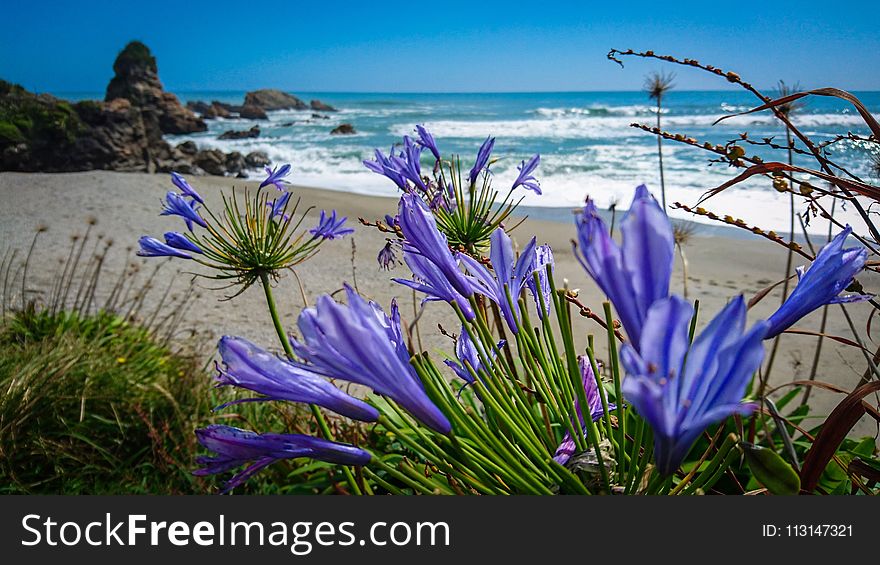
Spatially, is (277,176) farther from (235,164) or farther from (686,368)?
(235,164)

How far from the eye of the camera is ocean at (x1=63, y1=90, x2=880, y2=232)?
10.0m

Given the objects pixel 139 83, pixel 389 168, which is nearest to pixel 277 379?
pixel 389 168

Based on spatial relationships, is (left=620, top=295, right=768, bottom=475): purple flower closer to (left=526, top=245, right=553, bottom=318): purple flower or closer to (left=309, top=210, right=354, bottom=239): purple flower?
(left=526, top=245, right=553, bottom=318): purple flower

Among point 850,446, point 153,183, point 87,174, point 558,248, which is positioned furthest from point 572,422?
point 87,174

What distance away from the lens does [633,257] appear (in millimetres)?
463

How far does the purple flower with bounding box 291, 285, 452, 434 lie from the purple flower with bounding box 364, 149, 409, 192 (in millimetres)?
554

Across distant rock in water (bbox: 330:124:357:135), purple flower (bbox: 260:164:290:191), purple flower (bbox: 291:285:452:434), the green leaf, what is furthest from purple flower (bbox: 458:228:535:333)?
distant rock in water (bbox: 330:124:357:135)

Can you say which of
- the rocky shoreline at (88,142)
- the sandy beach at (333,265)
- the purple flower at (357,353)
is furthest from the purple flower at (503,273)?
the rocky shoreline at (88,142)

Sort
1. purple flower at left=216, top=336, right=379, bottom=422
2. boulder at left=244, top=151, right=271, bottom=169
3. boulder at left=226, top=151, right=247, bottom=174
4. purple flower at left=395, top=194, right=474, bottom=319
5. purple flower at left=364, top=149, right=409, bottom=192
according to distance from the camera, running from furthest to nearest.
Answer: boulder at left=244, top=151, right=271, bottom=169 < boulder at left=226, top=151, right=247, bottom=174 < purple flower at left=364, top=149, right=409, bottom=192 < purple flower at left=395, top=194, right=474, bottom=319 < purple flower at left=216, top=336, right=379, bottom=422

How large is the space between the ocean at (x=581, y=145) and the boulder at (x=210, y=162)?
7.31 feet

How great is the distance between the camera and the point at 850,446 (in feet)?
4.68

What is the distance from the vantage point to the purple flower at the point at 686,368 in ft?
1.33

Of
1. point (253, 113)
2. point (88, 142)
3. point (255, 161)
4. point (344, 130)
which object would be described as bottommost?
point (255, 161)

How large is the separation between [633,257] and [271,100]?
2035 inches
